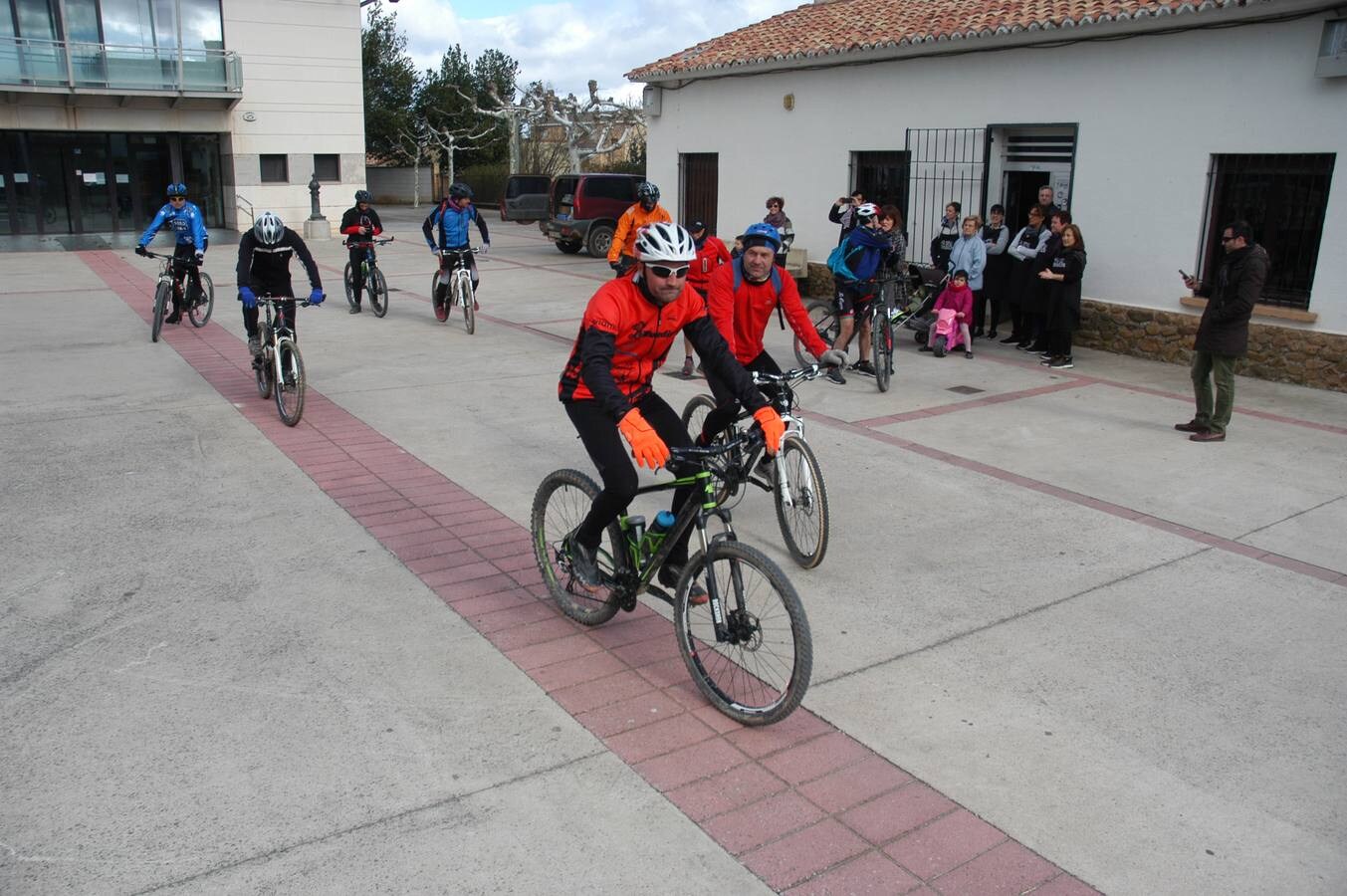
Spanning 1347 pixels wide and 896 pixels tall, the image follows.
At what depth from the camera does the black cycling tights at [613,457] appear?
14.6 ft

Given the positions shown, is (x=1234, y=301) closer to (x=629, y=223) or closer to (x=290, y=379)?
(x=629, y=223)

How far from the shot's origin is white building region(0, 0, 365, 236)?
26891mm

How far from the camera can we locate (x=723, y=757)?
156 inches

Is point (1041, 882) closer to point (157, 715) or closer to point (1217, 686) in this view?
point (1217, 686)

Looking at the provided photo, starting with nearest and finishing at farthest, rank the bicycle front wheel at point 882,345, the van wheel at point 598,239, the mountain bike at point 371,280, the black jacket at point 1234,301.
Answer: the black jacket at point 1234,301, the bicycle front wheel at point 882,345, the mountain bike at point 371,280, the van wheel at point 598,239

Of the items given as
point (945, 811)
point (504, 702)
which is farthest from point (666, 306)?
point (945, 811)

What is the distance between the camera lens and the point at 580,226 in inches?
974

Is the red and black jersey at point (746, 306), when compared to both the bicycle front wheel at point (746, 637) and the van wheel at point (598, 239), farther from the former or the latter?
the van wheel at point (598, 239)

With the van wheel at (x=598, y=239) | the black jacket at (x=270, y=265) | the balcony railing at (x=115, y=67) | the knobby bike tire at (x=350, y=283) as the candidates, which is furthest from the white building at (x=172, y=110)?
the black jacket at (x=270, y=265)

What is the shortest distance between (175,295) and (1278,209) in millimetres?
12467

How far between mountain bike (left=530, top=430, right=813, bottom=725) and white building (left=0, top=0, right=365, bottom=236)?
27466mm

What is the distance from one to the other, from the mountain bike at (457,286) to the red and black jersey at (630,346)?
29.7ft

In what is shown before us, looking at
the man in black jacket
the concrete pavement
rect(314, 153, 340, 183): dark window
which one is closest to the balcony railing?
rect(314, 153, 340, 183): dark window

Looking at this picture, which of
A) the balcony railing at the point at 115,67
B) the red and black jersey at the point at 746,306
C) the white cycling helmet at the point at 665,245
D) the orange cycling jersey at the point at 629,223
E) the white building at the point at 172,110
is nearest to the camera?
the white cycling helmet at the point at 665,245
